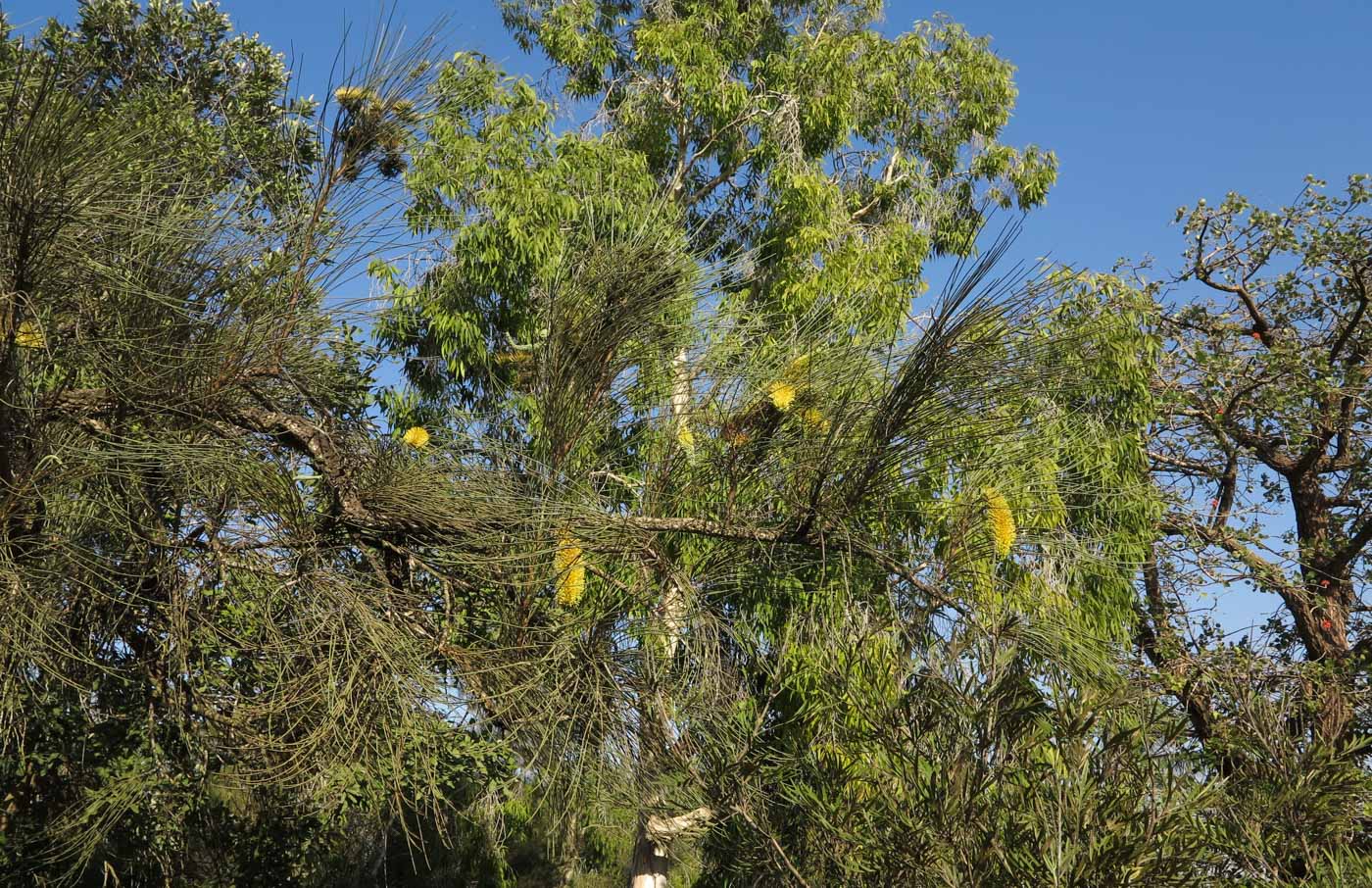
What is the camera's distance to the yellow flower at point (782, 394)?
2260 millimetres

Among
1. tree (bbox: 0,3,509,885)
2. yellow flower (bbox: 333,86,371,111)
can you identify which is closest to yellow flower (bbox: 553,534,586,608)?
tree (bbox: 0,3,509,885)

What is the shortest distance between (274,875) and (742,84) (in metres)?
5.91

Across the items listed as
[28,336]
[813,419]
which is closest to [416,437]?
[28,336]

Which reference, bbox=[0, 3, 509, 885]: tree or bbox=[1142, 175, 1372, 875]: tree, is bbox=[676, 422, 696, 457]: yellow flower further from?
bbox=[1142, 175, 1372, 875]: tree

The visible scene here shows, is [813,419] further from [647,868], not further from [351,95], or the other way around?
[647,868]

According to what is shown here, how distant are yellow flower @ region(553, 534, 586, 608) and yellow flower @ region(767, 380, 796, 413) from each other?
493 millimetres

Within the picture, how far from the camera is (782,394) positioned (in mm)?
2266

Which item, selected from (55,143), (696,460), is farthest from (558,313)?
(55,143)

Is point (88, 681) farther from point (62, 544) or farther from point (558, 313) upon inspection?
point (558, 313)

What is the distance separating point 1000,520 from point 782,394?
496 millimetres

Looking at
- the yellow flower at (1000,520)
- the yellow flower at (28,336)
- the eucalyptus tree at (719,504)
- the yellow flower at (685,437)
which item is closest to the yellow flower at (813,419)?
the eucalyptus tree at (719,504)

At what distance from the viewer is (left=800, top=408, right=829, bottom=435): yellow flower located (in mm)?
2276

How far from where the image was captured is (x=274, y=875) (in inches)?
165

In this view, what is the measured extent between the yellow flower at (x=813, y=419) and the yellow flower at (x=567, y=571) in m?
0.53
